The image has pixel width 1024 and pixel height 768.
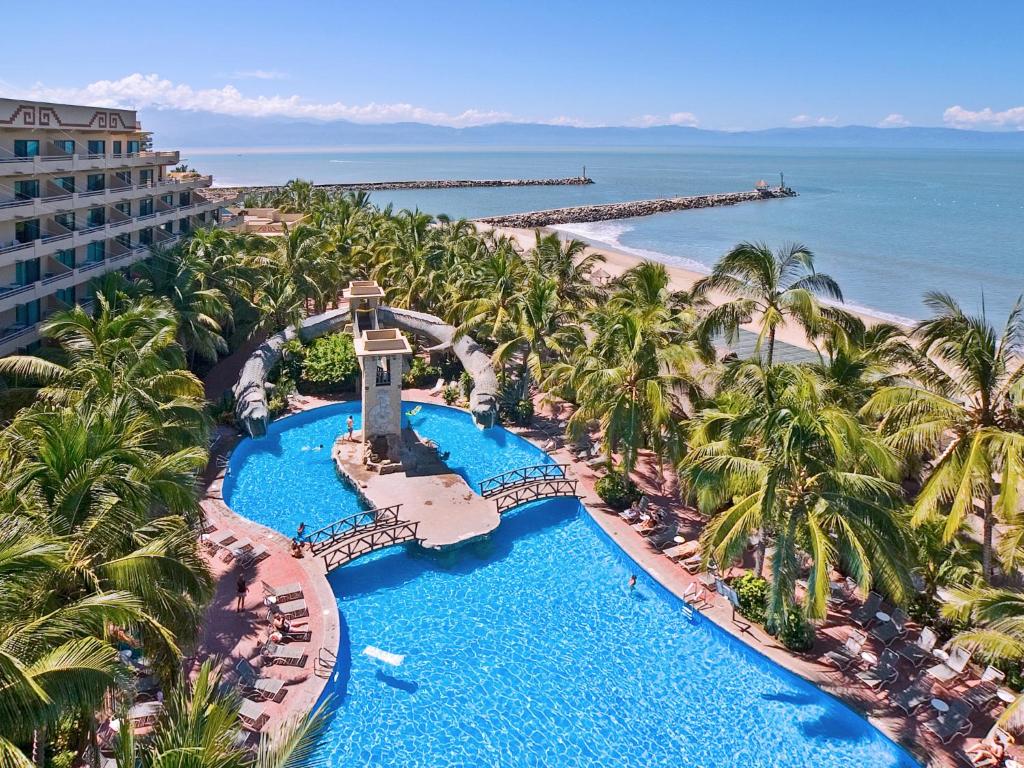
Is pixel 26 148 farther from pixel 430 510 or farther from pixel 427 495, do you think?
pixel 430 510

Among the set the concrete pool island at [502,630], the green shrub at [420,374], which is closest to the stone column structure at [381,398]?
the concrete pool island at [502,630]

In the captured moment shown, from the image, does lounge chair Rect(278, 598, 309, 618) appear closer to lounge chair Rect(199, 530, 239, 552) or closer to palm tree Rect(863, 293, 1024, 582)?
lounge chair Rect(199, 530, 239, 552)

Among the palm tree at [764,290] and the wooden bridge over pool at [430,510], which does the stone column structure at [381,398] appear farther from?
the palm tree at [764,290]

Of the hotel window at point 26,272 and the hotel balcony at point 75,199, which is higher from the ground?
the hotel balcony at point 75,199

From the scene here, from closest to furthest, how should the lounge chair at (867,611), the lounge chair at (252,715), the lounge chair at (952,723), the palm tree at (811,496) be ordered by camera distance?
the lounge chair at (252,715)
the lounge chair at (952,723)
the palm tree at (811,496)
the lounge chair at (867,611)

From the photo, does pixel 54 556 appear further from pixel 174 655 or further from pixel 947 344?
pixel 947 344

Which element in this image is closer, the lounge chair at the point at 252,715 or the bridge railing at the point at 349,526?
the lounge chair at the point at 252,715

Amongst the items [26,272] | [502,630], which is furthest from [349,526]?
[26,272]

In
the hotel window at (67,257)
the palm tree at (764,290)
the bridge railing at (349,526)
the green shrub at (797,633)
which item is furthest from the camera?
the hotel window at (67,257)
